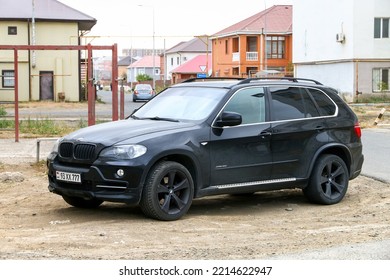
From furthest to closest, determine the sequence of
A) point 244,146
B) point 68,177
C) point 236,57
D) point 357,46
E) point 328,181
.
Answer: point 236,57 < point 357,46 < point 328,181 < point 244,146 < point 68,177

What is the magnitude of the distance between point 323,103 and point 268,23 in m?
68.9

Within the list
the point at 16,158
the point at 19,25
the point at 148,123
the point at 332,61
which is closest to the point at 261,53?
the point at 332,61

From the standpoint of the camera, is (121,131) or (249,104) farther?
(249,104)

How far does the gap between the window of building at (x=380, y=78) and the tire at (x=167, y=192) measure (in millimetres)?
45130

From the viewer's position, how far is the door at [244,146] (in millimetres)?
9938

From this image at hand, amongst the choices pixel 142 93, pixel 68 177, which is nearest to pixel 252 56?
pixel 142 93

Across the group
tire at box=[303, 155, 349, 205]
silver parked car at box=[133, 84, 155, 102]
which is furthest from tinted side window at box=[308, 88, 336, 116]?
silver parked car at box=[133, 84, 155, 102]

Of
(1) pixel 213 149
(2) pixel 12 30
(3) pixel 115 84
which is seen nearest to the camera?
(1) pixel 213 149

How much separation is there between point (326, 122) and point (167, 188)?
2842 mm

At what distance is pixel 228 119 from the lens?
9.96 m

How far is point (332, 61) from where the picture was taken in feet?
185

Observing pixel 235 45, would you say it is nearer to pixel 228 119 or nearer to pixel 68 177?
pixel 228 119

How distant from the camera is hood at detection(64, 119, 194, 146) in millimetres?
9367

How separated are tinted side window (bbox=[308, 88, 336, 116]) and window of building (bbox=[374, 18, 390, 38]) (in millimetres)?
43393
